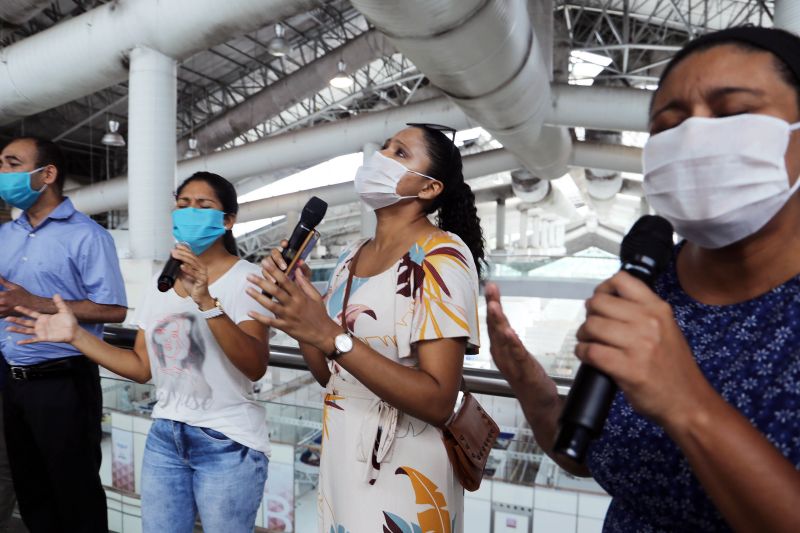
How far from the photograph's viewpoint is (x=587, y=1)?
34.1 feet

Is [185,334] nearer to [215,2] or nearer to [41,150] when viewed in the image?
[41,150]

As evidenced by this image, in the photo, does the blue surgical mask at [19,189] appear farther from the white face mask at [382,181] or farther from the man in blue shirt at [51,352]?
the white face mask at [382,181]

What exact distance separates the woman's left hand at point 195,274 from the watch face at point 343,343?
0.59 m

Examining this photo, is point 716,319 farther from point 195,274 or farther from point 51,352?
point 51,352

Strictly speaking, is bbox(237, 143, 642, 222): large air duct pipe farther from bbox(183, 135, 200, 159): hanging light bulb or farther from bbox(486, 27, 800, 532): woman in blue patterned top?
bbox(486, 27, 800, 532): woman in blue patterned top

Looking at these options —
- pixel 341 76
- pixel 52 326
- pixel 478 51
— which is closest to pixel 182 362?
pixel 52 326

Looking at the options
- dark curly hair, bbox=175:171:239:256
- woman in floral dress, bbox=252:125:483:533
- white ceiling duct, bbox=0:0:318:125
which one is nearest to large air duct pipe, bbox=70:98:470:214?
white ceiling duct, bbox=0:0:318:125

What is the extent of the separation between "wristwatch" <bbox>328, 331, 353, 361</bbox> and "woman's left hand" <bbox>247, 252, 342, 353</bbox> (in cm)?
1

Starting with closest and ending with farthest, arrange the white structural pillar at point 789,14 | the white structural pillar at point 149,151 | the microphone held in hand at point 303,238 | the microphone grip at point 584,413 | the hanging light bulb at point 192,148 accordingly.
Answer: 1. the microphone grip at point 584,413
2. the microphone held in hand at point 303,238
3. the white structural pillar at point 789,14
4. the white structural pillar at point 149,151
5. the hanging light bulb at point 192,148

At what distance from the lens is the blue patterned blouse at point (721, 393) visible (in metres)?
0.70

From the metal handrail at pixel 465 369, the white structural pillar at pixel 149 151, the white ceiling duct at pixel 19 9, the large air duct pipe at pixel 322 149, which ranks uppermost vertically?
the white ceiling duct at pixel 19 9

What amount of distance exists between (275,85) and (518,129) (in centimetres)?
767

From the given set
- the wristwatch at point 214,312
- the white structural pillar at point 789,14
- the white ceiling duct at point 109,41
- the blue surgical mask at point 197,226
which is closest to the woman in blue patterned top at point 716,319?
the wristwatch at point 214,312

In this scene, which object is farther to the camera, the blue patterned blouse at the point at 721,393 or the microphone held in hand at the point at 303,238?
the microphone held in hand at the point at 303,238
